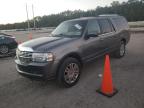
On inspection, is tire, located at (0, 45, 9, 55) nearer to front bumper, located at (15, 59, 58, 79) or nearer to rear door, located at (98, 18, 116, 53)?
front bumper, located at (15, 59, 58, 79)

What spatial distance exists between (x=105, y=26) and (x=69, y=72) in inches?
96.6

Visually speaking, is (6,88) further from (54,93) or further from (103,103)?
(103,103)

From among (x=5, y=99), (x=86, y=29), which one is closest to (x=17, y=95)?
(x=5, y=99)

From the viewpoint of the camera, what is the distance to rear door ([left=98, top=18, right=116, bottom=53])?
588 cm

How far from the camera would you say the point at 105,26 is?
612 cm

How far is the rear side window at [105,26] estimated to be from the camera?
5.95 metres

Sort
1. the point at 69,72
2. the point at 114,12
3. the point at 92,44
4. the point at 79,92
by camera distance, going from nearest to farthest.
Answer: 1. the point at 79,92
2. the point at 69,72
3. the point at 92,44
4. the point at 114,12

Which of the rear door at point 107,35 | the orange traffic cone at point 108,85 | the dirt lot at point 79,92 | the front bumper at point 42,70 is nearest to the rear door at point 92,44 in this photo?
the rear door at point 107,35

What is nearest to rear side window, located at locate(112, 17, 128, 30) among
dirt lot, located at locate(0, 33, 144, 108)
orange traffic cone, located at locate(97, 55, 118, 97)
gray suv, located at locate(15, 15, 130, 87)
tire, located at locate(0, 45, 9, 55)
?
gray suv, located at locate(15, 15, 130, 87)

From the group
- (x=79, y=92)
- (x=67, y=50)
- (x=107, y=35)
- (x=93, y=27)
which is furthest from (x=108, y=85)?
(x=107, y=35)

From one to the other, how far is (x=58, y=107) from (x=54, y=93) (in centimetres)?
71

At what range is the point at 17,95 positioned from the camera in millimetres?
4520

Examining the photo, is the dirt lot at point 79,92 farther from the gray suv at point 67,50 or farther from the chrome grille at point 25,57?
the chrome grille at point 25,57

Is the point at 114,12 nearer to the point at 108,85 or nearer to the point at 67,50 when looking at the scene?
the point at 67,50
